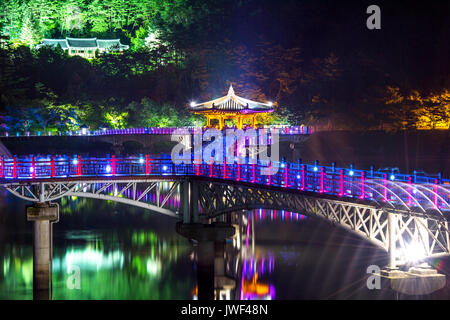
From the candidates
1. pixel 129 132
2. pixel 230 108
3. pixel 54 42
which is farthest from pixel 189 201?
pixel 54 42

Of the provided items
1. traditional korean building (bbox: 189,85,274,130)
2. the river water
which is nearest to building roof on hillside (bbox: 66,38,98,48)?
traditional korean building (bbox: 189,85,274,130)

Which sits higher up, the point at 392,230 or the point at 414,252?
the point at 392,230

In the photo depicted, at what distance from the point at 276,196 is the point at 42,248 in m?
15.5

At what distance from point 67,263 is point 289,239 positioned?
22.6m

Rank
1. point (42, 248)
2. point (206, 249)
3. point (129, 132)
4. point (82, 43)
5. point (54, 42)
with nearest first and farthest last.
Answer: point (42, 248)
point (206, 249)
point (129, 132)
point (54, 42)
point (82, 43)

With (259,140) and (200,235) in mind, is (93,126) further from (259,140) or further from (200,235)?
(200,235)

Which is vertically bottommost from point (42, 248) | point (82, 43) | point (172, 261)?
point (172, 261)

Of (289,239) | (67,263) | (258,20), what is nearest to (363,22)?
(258,20)

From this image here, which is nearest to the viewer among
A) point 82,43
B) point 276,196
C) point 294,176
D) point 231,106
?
point 294,176

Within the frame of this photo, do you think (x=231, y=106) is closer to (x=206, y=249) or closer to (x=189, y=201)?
(x=189, y=201)

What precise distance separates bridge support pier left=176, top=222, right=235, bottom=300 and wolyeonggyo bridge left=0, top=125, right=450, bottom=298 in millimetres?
76

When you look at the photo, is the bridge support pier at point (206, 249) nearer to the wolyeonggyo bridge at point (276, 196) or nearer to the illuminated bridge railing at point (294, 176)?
the wolyeonggyo bridge at point (276, 196)

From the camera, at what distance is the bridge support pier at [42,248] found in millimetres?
50562

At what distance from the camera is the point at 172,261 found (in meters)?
71.8
